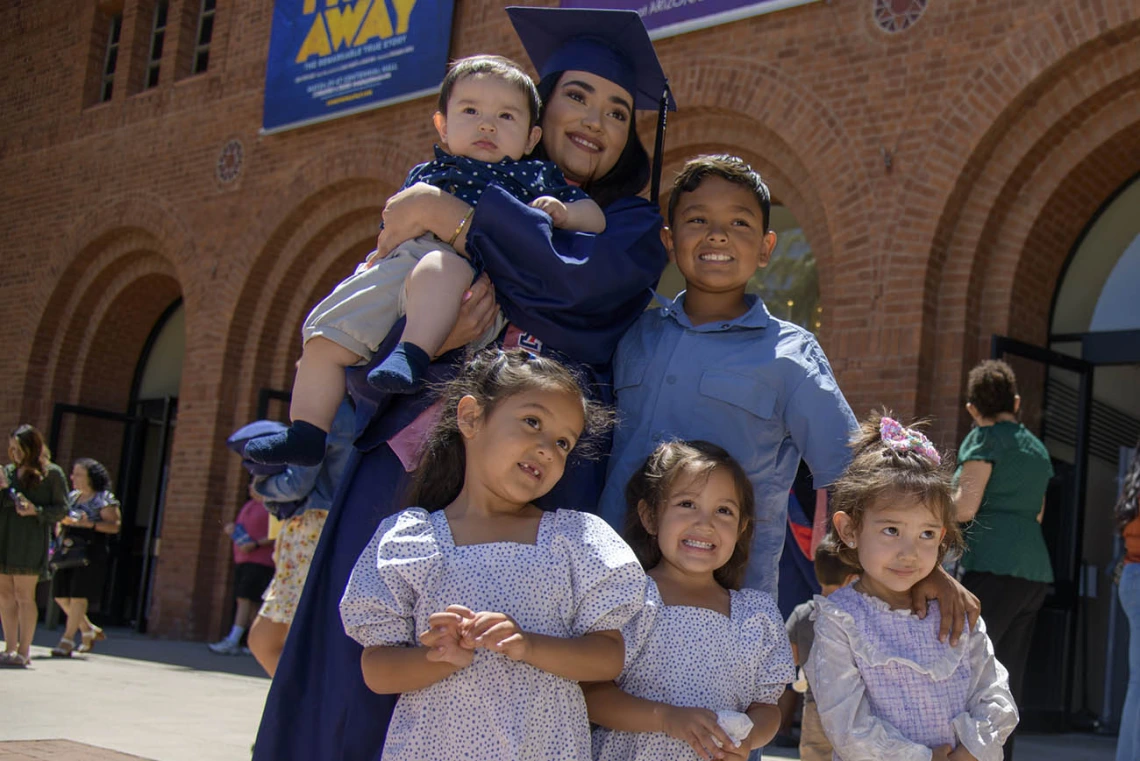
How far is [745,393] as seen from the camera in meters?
2.89

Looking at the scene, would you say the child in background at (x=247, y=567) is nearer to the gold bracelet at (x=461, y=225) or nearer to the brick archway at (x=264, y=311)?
the brick archway at (x=264, y=311)

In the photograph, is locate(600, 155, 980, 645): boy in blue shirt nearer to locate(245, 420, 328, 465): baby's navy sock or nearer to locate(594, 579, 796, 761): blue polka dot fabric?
locate(594, 579, 796, 761): blue polka dot fabric

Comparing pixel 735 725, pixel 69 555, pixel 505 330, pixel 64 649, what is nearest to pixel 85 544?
pixel 69 555

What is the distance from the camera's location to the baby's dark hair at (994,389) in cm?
634

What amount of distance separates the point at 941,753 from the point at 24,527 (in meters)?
8.60

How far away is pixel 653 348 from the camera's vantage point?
3016 millimetres

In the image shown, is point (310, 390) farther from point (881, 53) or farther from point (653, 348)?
point (881, 53)

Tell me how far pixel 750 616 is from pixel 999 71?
6.57 m

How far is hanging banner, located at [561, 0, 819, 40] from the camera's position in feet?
31.1

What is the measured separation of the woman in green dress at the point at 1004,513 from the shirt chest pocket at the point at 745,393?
3682mm

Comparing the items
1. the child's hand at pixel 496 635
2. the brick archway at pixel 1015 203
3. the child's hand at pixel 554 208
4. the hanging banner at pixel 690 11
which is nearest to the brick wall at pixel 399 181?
the brick archway at pixel 1015 203

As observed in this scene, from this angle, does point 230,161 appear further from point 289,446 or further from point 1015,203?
point 289,446

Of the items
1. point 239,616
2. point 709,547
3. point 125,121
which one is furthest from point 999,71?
→ point 125,121

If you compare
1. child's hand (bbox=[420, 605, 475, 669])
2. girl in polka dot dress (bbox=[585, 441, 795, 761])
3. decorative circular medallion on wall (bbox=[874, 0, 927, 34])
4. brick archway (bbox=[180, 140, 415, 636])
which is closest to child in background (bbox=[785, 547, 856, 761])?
girl in polka dot dress (bbox=[585, 441, 795, 761])
